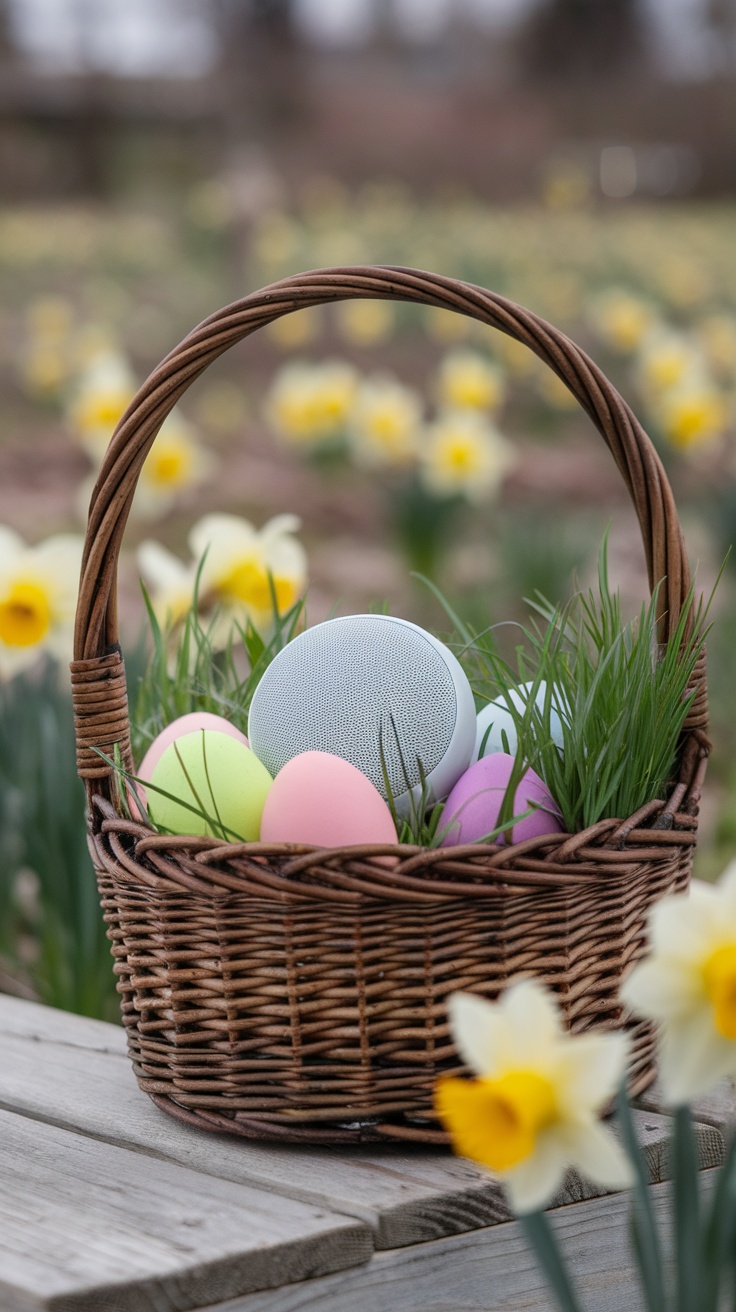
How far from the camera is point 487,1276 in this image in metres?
1.00

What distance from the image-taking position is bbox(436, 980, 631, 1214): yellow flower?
622 millimetres

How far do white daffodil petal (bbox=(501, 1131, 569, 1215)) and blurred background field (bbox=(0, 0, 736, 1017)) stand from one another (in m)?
0.95

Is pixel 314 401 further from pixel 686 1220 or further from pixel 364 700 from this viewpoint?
pixel 686 1220

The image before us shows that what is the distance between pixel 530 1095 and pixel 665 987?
10 centimetres

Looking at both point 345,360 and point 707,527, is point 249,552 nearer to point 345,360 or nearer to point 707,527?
point 707,527

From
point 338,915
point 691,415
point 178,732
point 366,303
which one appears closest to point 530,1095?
point 338,915

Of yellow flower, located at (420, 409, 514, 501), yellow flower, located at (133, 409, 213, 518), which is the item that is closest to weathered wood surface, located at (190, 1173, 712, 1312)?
yellow flower, located at (133, 409, 213, 518)

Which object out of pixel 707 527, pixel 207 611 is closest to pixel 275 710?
pixel 207 611

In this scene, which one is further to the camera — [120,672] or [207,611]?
[207,611]

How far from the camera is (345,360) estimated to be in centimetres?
854

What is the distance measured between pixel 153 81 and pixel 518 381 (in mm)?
8843

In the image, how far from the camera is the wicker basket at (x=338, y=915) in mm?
970

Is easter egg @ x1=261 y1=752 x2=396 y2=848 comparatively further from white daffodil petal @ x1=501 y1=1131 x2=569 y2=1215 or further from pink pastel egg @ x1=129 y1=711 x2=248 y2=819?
white daffodil petal @ x1=501 y1=1131 x2=569 y2=1215

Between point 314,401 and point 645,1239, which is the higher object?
point 314,401
